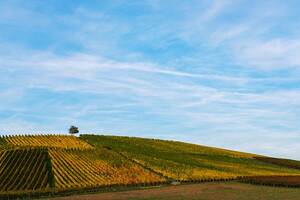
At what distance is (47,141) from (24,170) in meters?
26.0

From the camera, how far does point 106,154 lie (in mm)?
93125

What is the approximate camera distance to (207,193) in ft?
200

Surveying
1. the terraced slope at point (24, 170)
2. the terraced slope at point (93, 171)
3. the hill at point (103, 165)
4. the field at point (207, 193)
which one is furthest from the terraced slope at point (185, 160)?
the terraced slope at point (24, 170)

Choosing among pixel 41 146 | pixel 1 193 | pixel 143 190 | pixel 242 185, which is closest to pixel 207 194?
pixel 143 190

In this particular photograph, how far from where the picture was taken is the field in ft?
187

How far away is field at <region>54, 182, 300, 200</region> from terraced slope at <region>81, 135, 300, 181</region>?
32.8 ft

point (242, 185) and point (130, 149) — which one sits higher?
point (130, 149)

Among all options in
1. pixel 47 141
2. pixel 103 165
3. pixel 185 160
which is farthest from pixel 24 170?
pixel 185 160

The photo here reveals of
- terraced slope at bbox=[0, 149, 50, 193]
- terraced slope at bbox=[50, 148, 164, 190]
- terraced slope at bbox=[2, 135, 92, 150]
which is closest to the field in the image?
terraced slope at bbox=[50, 148, 164, 190]

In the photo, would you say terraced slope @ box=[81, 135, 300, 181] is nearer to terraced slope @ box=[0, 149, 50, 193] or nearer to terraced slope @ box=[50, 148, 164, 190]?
terraced slope @ box=[50, 148, 164, 190]

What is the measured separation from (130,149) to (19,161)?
28887 millimetres

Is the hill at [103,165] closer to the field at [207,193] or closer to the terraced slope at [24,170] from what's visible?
the terraced slope at [24,170]

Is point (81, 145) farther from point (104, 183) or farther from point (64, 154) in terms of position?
point (104, 183)

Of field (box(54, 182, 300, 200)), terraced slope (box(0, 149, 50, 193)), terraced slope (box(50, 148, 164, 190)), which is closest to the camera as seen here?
field (box(54, 182, 300, 200))
